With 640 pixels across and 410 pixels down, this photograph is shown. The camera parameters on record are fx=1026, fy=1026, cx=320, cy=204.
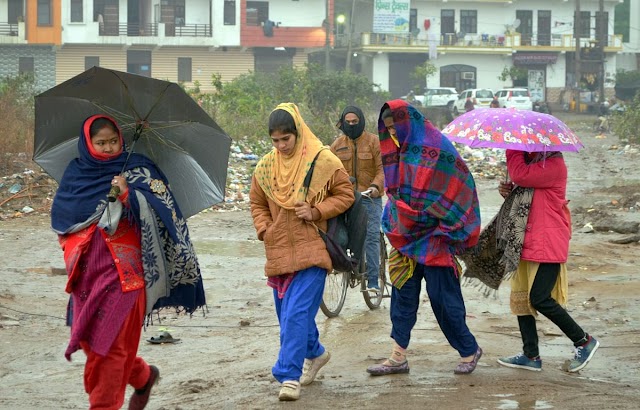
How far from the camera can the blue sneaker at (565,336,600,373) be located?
6.23 m

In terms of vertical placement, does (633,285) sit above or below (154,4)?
below

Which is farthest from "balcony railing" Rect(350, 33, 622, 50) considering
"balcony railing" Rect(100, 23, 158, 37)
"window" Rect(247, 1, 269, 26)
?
"balcony railing" Rect(100, 23, 158, 37)

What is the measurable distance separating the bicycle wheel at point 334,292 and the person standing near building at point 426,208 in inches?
87.7

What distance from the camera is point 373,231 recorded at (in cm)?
874

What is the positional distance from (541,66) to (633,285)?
169 feet

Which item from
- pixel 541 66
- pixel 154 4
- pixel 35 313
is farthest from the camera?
pixel 541 66

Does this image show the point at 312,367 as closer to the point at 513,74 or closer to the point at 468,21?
the point at 513,74

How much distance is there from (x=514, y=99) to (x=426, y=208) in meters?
42.5

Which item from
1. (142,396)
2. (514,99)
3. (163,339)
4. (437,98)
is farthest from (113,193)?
(437,98)

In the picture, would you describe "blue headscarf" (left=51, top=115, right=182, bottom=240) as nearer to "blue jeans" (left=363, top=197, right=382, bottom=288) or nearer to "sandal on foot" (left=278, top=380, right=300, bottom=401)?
"sandal on foot" (left=278, top=380, right=300, bottom=401)

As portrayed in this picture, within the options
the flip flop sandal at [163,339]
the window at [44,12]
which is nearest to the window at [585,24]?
the window at [44,12]

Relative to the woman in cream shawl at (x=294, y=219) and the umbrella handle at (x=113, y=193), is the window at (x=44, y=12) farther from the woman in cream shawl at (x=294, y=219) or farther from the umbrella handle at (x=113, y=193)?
the umbrella handle at (x=113, y=193)

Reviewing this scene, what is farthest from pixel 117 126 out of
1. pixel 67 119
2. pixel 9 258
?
pixel 9 258

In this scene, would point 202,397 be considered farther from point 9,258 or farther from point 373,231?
point 9,258
